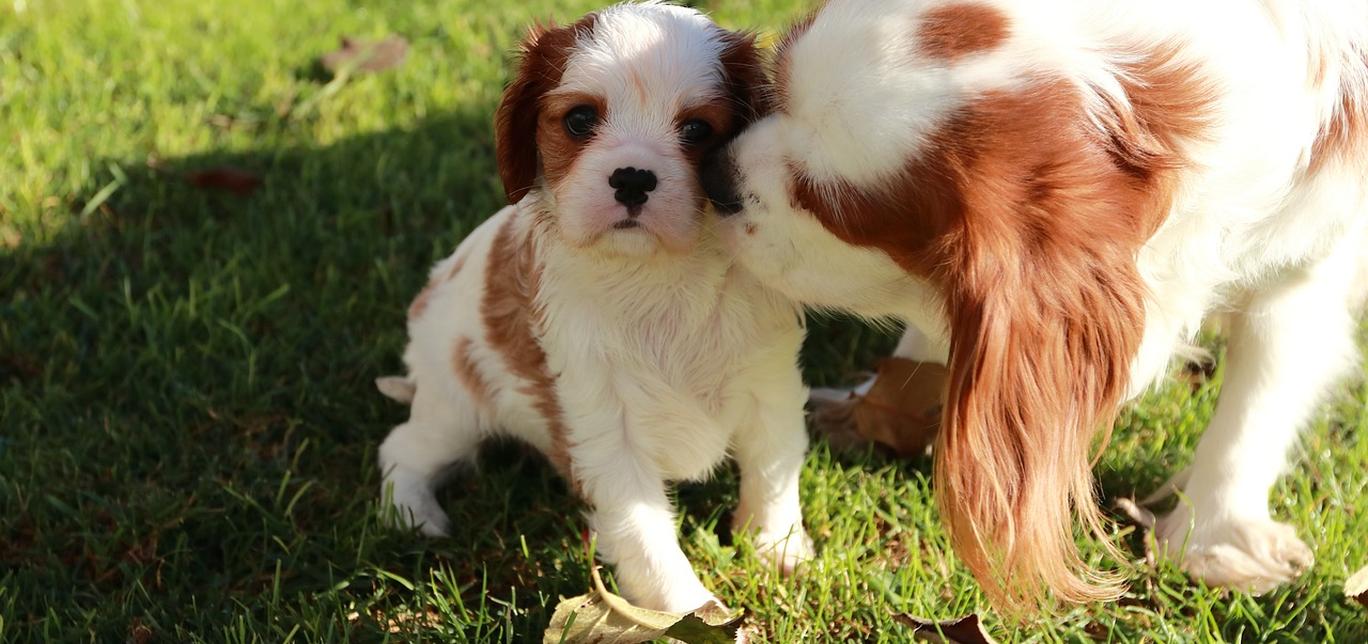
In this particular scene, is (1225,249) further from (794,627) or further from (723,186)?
(794,627)

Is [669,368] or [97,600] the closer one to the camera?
[669,368]

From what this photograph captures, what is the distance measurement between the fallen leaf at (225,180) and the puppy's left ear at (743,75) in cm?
228

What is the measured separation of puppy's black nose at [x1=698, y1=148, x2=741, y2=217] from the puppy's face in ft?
0.08

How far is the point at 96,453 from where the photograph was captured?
10.3ft

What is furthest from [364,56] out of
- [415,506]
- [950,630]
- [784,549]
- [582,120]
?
[950,630]

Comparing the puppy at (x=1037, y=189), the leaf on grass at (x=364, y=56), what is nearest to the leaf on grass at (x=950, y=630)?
the puppy at (x=1037, y=189)

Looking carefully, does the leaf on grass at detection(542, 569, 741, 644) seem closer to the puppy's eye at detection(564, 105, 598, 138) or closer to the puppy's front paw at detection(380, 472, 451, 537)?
the puppy's front paw at detection(380, 472, 451, 537)

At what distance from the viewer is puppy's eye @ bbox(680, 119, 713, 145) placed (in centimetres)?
235

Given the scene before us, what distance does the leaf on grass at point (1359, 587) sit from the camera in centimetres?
260

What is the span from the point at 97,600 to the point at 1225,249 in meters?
2.37

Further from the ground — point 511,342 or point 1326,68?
point 1326,68

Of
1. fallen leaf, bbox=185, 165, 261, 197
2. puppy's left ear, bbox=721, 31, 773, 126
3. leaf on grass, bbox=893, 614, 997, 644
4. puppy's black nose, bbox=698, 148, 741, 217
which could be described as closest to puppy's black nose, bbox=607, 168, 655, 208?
puppy's black nose, bbox=698, 148, 741, 217

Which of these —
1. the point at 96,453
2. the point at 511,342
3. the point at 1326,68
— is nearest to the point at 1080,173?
the point at 1326,68

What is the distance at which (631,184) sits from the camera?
88.0 inches
